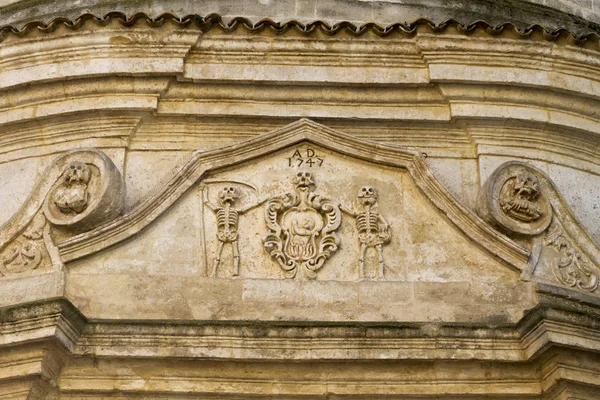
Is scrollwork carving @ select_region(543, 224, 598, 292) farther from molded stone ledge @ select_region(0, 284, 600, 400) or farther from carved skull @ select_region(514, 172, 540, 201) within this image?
molded stone ledge @ select_region(0, 284, 600, 400)

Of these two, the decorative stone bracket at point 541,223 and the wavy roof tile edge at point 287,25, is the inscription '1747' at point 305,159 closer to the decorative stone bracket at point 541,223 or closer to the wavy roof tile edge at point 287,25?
the wavy roof tile edge at point 287,25

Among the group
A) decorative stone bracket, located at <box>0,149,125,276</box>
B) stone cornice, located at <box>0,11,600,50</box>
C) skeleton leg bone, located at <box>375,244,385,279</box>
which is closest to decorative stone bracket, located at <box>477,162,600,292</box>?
skeleton leg bone, located at <box>375,244,385,279</box>

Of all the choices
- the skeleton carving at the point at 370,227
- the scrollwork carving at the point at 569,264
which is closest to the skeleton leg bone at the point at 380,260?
the skeleton carving at the point at 370,227

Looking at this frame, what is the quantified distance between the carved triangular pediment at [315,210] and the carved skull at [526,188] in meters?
0.36

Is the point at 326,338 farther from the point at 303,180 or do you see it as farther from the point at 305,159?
the point at 305,159

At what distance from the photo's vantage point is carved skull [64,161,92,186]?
10.0 meters

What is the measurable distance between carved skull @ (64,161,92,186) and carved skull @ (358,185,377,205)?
1.85 metres

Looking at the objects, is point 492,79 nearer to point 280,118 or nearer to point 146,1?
point 280,118

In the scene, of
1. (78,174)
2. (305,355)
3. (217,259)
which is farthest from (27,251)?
(305,355)

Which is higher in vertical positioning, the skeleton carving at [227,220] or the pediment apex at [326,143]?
the pediment apex at [326,143]

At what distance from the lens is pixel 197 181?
10.1 m

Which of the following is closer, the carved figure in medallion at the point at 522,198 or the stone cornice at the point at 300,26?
the carved figure in medallion at the point at 522,198

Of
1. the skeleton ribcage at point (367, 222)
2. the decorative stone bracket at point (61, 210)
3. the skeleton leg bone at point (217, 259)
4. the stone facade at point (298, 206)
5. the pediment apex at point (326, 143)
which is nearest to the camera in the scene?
the stone facade at point (298, 206)

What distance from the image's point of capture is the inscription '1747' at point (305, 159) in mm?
10258
